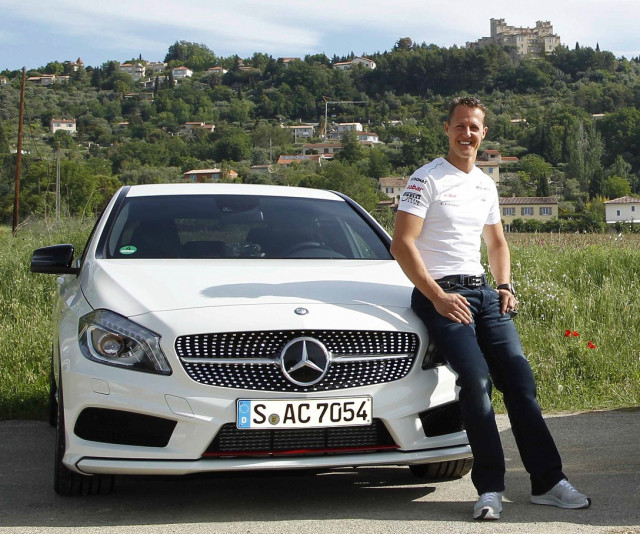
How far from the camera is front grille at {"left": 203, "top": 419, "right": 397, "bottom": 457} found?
385 centimetres

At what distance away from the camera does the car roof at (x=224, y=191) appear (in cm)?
571

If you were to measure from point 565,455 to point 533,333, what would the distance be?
11.0ft

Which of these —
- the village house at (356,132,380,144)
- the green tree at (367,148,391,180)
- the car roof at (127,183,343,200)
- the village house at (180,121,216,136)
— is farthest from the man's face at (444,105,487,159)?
the village house at (356,132,380,144)

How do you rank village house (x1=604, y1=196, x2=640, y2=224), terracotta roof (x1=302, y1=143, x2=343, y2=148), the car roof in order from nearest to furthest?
the car roof → village house (x1=604, y1=196, x2=640, y2=224) → terracotta roof (x1=302, y1=143, x2=343, y2=148)

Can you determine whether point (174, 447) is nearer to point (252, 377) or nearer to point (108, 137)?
point (252, 377)

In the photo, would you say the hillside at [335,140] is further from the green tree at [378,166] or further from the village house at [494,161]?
the village house at [494,161]

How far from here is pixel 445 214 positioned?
4.22 metres

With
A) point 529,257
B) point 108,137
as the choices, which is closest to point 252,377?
point 529,257

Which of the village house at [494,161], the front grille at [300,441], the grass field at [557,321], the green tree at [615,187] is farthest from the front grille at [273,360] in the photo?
the village house at [494,161]

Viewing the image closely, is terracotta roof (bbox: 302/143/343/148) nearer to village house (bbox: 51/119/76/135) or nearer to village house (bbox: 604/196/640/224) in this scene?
village house (bbox: 51/119/76/135)

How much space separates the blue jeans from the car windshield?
1.08m

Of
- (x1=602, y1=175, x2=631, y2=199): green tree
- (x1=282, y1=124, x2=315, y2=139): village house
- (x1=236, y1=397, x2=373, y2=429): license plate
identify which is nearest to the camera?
(x1=236, y1=397, x2=373, y2=429): license plate

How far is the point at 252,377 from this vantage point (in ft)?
12.7

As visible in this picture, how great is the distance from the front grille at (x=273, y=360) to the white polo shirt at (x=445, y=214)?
477mm
